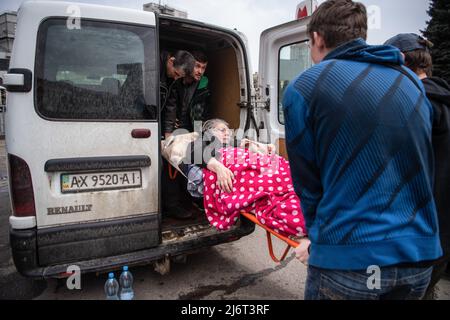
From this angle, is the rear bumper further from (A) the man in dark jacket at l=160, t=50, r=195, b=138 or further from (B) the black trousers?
(A) the man in dark jacket at l=160, t=50, r=195, b=138

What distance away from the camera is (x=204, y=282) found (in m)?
3.24

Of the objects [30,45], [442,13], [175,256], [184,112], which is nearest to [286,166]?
[175,256]

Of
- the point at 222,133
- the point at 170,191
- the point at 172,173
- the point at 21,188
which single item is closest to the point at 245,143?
the point at 222,133

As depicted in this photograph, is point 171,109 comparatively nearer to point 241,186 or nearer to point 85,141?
point 85,141

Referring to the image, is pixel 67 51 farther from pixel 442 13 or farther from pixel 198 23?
pixel 442 13

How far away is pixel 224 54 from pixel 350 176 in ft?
11.0

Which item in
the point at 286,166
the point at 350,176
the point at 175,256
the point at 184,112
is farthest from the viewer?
the point at 184,112

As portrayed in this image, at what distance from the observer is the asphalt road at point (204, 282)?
3.00m

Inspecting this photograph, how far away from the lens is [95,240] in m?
2.54

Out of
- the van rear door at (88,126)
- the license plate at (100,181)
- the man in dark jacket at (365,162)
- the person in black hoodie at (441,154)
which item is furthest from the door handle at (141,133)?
the person in black hoodie at (441,154)

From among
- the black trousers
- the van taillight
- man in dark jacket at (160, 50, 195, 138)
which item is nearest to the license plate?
the van taillight

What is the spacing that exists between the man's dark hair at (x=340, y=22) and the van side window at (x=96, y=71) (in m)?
1.71

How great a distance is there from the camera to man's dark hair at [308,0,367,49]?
49.6 inches

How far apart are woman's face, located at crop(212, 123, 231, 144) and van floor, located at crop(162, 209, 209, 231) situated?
0.84 metres
